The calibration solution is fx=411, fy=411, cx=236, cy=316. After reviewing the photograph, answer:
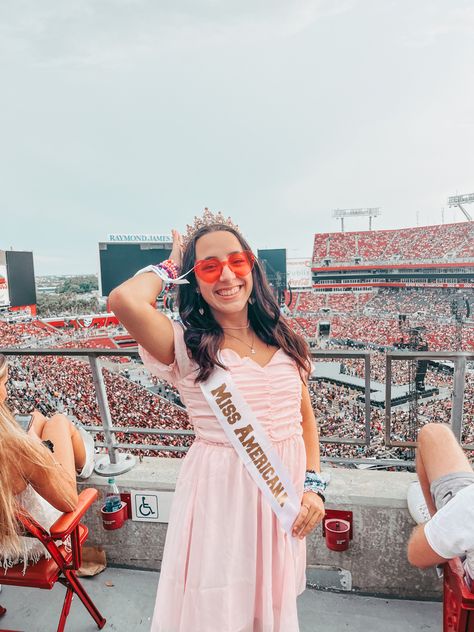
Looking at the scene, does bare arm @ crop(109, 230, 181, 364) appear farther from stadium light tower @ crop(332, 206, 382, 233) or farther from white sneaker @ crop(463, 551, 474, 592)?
stadium light tower @ crop(332, 206, 382, 233)

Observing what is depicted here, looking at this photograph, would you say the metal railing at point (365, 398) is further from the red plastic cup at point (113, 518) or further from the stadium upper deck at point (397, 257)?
the stadium upper deck at point (397, 257)

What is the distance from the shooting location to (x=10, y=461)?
1.19 meters

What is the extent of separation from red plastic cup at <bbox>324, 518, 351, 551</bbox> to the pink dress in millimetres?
671

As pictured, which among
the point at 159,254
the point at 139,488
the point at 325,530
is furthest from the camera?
the point at 159,254

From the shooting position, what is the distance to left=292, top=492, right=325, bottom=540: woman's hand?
3.48ft

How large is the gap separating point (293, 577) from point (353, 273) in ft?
143

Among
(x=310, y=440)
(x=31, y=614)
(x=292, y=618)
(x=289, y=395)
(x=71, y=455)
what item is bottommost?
(x=31, y=614)

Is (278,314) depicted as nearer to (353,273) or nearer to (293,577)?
(293,577)

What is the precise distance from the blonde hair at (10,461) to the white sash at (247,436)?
573 mm

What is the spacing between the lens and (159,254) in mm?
A: 30734

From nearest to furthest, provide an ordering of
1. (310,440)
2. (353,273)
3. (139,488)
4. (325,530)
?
(310,440) < (325,530) < (139,488) < (353,273)

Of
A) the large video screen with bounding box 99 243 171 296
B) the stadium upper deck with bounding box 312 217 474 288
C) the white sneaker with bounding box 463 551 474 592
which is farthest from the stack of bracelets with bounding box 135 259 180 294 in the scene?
the stadium upper deck with bounding box 312 217 474 288

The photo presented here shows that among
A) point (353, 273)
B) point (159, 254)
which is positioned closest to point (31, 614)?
point (159, 254)

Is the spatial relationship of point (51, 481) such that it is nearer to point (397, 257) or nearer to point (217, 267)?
point (217, 267)
